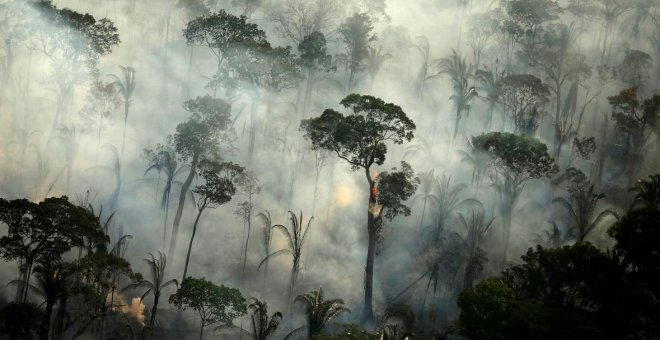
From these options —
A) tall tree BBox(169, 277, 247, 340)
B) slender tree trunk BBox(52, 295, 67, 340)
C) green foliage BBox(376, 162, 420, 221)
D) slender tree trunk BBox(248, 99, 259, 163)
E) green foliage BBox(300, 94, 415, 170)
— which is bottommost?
slender tree trunk BBox(52, 295, 67, 340)

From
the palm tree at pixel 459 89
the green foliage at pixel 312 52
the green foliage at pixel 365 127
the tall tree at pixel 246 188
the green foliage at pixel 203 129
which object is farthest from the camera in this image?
the green foliage at pixel 312 52

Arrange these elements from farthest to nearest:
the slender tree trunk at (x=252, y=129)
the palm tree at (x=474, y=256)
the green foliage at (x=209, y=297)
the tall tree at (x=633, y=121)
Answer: the slender tree trunk at (x=252, y=129), the tall tree at (x=633, y=121), the palm tree at (x=474, y=256), the green foliage at (x=209, y=297)

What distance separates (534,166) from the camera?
5103 centimetres

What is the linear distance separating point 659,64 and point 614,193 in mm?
31164

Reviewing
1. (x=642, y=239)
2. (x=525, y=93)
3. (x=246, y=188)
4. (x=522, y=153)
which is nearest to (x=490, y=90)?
(x=525, y=93)

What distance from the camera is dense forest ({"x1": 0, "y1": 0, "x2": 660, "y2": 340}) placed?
113ft

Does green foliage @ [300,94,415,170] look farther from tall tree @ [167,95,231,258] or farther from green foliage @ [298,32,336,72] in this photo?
green foliage @ [298,32,336,72]

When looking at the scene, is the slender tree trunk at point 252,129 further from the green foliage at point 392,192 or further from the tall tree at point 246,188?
the green foliage at point 392,192

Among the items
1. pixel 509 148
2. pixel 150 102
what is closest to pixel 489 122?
pixel 509 148

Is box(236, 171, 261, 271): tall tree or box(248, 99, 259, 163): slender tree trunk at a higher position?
box(248, 99, 259, 163): slender tree trunk

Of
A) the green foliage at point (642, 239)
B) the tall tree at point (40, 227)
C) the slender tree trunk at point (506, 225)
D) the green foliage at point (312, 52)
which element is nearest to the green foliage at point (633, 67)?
the slender tree trunk at point (506, 225)

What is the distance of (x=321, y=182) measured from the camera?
231 ft

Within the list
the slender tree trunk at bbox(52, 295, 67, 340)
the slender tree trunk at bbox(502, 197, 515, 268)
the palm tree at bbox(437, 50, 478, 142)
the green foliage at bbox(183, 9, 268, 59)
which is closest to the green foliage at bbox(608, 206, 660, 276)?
the slender tree trunk at bbox(502, 197, 515, 268)

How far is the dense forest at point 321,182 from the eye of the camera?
113 feet
